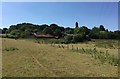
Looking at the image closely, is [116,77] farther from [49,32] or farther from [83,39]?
[49,32]

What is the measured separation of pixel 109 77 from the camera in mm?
12312

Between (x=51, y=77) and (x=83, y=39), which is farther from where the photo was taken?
(x=83, y=39)

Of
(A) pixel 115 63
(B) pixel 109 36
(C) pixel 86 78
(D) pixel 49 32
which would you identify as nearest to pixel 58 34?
(D) pixel 49 32

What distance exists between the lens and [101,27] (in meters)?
116

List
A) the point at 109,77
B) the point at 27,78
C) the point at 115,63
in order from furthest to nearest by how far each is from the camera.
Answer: the point at 115,63, the point at 109,77, the point at 27,78

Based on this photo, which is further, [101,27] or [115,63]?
[101,27]

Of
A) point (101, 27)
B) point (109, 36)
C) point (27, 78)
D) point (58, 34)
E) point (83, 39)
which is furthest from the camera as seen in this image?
point (101, 27)

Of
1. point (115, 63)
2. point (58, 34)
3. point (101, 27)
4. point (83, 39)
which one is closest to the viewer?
point (115, 63)

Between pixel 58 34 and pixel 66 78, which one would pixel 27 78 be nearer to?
pixel 66 78

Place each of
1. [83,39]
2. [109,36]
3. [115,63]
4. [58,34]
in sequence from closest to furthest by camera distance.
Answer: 1. [115,63]
2. [83,39]
3. [109,36]
4. [58,34]

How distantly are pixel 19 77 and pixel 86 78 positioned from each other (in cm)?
313

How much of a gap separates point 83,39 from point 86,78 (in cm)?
6382

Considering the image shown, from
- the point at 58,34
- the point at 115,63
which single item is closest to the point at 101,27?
the point at 58,34

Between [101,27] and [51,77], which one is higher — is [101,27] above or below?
above
